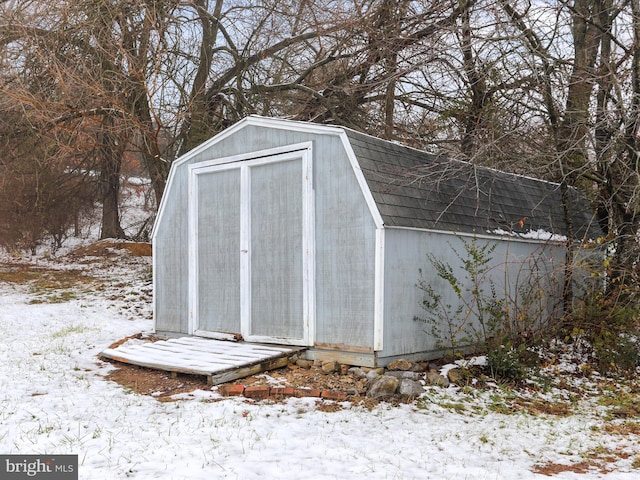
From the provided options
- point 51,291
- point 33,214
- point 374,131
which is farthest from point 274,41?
point 33,214

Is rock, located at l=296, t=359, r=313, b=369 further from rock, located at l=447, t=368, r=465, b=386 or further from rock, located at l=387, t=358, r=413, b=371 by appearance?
rock, located at l=447, t=368, r=465, b=386

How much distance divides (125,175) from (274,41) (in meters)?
10.3

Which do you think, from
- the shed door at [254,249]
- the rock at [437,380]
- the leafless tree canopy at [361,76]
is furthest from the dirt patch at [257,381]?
the leafless tree canopy at [361,76]

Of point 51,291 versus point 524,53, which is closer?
point 524,53

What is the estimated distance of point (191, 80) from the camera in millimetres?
12414

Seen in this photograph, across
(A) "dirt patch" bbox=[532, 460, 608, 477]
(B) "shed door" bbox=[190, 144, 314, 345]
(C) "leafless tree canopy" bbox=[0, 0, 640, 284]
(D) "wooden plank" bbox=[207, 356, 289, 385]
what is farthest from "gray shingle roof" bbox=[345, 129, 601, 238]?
(A) "dirt patch" bbox=[532, 460, 608, 477]

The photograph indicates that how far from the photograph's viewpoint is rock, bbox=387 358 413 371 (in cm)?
595

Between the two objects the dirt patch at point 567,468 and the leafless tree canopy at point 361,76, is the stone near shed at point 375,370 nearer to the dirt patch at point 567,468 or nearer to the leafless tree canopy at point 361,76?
the dirt patch at point 567,468

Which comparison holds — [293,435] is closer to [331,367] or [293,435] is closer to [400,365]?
[331,367]

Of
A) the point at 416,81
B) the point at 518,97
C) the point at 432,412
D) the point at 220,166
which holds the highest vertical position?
the point at 416,81

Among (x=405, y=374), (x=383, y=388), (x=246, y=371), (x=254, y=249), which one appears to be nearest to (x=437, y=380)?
(x=405, y=374)

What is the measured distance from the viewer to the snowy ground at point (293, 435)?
3617mm

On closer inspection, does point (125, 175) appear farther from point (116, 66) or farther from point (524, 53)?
point (524, 53)

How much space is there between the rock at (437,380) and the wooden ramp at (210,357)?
57.4 inches
